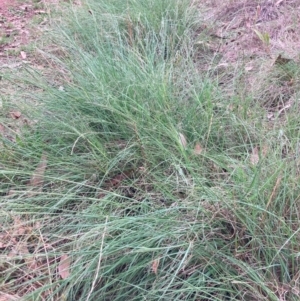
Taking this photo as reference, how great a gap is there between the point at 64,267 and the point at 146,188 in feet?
1.89

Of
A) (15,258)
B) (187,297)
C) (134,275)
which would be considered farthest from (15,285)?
(187,297)

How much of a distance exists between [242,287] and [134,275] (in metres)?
0.44

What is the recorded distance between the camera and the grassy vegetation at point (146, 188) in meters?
1.82

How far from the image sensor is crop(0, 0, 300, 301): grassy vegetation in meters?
1.82

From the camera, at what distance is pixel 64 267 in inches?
75.7

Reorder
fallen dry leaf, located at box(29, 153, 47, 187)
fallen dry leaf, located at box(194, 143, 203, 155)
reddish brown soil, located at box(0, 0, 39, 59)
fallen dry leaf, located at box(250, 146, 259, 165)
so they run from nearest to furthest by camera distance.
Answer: fallen dry leaf, located at box(250, 146, 259, 165) → fallen dry leaf, located at box(194, 143, 203, 155) → fallen dry leaf, located at box(29, 153, 47, 187) → reddish brown soil, located at box(0, 0, 39, 59)

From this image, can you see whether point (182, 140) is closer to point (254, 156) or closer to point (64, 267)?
point (254, 156)

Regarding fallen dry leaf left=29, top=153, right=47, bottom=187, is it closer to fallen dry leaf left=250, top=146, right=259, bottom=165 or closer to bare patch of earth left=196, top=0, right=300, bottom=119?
fallen dry leaf left=250, top=146, right=259, bottom=165

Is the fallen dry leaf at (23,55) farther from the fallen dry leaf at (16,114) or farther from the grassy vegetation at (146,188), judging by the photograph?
the fallen dry leaf at (16,114)

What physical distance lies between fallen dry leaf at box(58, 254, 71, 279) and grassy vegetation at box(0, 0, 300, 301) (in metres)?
0.01

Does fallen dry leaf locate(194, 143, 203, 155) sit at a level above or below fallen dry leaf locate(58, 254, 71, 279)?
above

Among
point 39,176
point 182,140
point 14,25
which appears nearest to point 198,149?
point 182,140

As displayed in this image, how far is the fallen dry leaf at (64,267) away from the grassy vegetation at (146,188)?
12mm

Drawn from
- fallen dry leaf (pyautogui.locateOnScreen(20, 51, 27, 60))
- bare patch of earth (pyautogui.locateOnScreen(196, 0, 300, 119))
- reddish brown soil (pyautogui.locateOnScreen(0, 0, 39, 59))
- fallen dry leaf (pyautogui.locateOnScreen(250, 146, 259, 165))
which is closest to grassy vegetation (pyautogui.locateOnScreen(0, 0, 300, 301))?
fallen dry leaf (pyautogui.locateOnScreen(250, 146, 259, 165))
